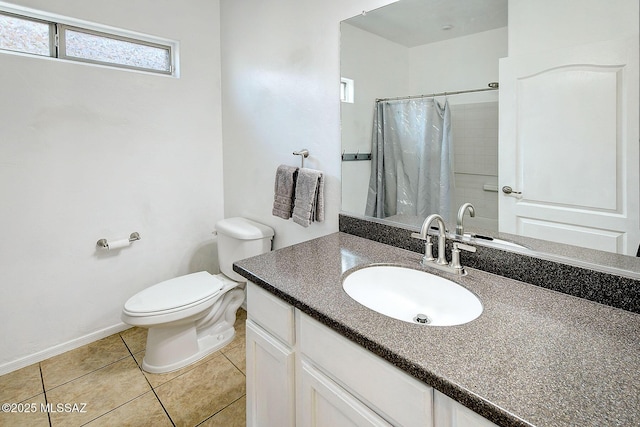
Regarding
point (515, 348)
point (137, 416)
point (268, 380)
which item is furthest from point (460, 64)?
point (137, 416)

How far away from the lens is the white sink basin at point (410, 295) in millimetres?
1024

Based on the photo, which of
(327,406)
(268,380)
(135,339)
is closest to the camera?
(327,406)

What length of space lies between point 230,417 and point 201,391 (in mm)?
252

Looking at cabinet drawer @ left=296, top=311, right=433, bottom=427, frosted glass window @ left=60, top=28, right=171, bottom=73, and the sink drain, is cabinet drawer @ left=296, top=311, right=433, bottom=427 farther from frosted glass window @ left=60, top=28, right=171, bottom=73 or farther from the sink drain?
frosted glass window @ left=60, top=28, right=171, bottom=73

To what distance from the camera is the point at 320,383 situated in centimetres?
93

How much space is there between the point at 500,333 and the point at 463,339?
10 cm

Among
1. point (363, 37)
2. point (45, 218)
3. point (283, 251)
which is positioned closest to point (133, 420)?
point (283, 251)

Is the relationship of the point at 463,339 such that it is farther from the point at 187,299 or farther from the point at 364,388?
the point at 187,299

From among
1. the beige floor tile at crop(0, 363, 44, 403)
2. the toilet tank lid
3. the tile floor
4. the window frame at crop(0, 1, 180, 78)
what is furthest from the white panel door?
the beige floor tile at crop(0, 363, 44, 403)

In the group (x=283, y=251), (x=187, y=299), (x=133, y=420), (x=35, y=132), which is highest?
(x=35, y=132)

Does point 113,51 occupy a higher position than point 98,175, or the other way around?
point 113,51

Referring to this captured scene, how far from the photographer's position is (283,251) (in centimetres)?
139

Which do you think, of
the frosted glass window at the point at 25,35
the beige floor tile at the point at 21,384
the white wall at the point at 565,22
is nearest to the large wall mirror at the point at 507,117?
the white wall at the point at 565,22

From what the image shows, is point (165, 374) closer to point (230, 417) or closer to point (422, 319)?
point (230, 417)
